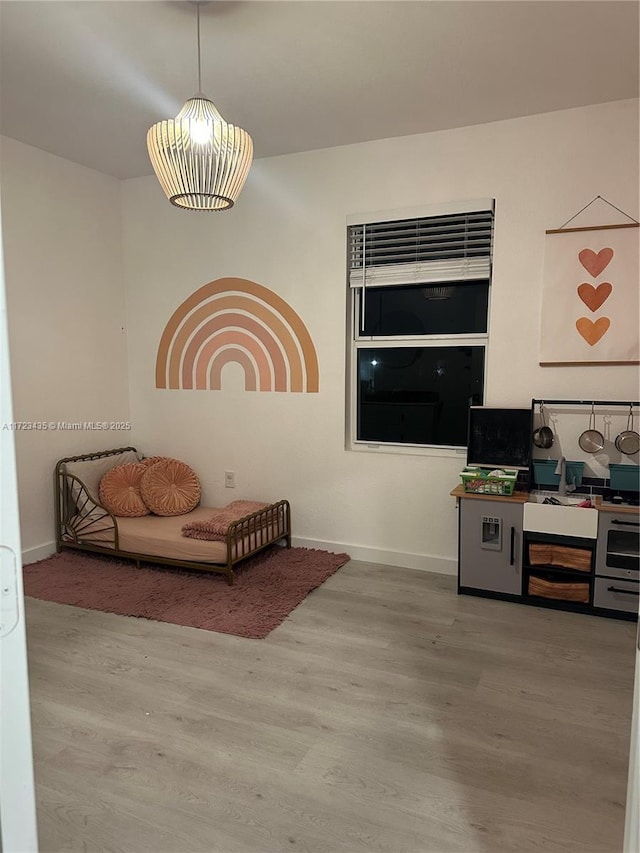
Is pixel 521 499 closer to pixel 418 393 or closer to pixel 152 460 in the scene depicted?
pixel 418 393

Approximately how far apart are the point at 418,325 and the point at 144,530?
220 centimetres

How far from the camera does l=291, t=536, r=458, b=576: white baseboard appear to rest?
384 centimetres

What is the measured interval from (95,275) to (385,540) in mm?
2823

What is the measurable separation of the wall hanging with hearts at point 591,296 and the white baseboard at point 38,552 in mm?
3417

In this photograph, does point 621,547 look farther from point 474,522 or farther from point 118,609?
point 118,609

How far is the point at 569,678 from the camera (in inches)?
102

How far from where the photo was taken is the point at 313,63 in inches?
109

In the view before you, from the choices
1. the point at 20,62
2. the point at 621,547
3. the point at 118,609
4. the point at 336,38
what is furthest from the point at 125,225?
the point at 621,547

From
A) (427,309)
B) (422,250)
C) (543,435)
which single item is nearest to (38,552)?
(427,309)

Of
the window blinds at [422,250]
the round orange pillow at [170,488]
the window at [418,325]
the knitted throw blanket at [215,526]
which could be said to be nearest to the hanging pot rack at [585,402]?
the window at [418,325]

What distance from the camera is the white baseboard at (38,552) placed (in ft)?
13.1

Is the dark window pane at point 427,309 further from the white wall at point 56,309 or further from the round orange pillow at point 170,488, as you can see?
the white wall at point 56,309

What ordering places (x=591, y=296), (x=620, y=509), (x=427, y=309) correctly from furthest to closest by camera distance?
(x=427, y=309)
(x=591, y=296)
(x=620, y=509)

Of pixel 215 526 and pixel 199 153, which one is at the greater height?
pixel 199 153
